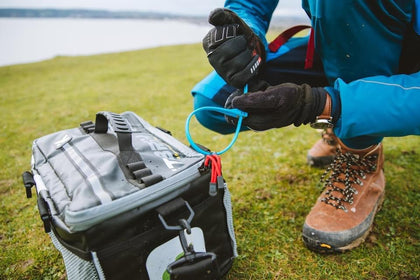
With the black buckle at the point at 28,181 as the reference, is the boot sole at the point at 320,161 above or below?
below

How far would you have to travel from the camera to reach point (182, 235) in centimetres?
86

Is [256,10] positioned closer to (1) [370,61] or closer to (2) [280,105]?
(1) [370,61]

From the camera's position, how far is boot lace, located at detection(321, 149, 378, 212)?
1.36 meters

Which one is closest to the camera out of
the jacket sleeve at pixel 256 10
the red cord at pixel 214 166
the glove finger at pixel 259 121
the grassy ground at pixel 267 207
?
the red cord at pixel 214 166

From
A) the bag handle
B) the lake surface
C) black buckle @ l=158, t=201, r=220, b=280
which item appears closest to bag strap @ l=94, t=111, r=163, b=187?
the bag handle

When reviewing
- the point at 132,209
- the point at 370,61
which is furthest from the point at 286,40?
the point at 132,209

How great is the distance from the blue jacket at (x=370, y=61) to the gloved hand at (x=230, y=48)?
29 cm

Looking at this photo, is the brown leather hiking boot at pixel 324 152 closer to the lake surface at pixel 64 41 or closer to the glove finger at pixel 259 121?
the glove finger at pixel 259 121

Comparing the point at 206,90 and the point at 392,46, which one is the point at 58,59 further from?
the point at 392,46

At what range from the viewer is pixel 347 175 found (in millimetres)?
1382

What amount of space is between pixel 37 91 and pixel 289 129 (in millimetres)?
4750

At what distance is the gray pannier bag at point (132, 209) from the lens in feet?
2.60

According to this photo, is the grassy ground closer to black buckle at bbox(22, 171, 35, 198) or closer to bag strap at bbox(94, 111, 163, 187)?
black buckle at bbox(22, 171, 35, 198)

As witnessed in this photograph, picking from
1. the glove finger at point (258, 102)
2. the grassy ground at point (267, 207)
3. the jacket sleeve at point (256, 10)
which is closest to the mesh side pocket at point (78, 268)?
the grassy ground at point (267, 207)
